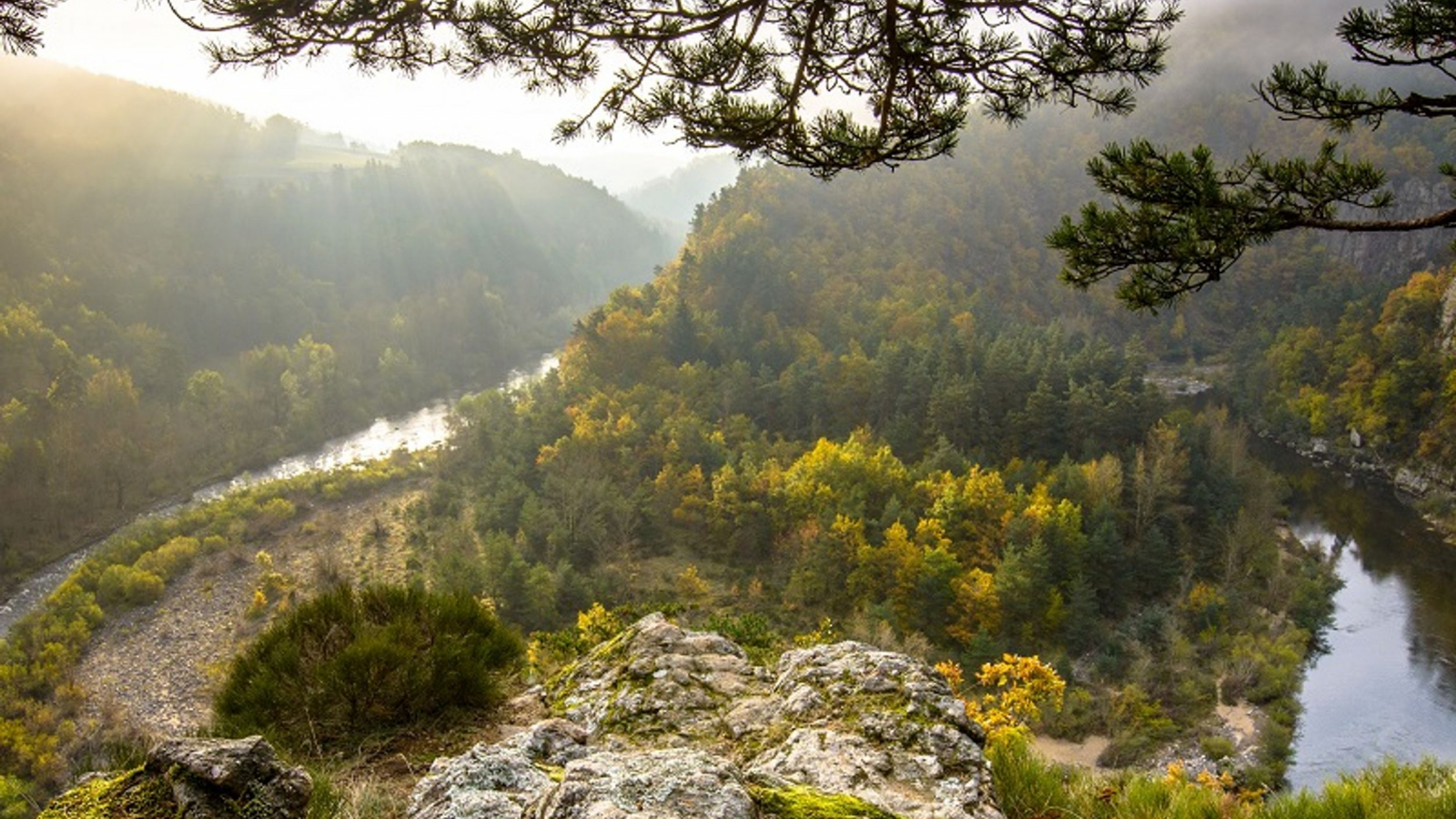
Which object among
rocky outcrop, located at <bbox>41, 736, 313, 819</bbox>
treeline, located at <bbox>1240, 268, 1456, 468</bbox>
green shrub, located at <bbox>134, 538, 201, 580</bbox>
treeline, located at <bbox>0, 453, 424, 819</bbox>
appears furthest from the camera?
treeline, located at <bbox>1240, 268, 1456, 468</bbox>

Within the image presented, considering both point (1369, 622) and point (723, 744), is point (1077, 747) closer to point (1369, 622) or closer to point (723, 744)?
point (1369, 622)

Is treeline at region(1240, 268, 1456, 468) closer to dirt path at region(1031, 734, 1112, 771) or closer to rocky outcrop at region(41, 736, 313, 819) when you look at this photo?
dirt path at region(1031, 734, 1112, 771)

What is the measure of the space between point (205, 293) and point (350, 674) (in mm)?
85325

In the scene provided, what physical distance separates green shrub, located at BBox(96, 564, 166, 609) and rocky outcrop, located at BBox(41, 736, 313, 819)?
3774cm

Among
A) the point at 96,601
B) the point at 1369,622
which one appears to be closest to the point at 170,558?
the point at 96,601

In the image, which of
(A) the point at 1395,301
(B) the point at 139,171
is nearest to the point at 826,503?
(A) the point at 1395,301

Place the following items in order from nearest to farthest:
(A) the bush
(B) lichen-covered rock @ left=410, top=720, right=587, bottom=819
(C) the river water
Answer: (B) lichen-covered rock @ left=410, top=720, right=587, bottom=819 → (A) the bush → (C) the river water

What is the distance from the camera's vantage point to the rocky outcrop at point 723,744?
2.90 metres

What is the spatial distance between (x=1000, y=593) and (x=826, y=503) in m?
7.66

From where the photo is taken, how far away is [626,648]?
568 cm

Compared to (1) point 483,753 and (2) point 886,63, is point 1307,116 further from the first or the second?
(1) point 483,753

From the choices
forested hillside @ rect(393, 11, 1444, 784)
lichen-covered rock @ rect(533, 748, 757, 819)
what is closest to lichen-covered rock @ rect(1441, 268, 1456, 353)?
forested hillside @ rect(393, 11, 1444, 784)

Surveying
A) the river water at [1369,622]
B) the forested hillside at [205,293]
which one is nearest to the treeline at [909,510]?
the river water at [1369,622]

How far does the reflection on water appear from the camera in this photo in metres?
22.7
